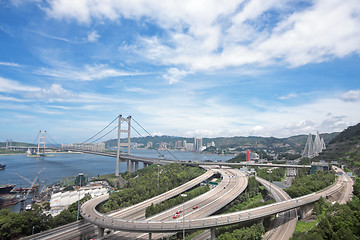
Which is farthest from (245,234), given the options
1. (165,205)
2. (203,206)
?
(165,205)

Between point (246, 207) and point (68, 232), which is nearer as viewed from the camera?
point (68, 232)

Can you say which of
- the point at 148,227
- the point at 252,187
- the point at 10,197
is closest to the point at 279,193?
the point at 252,187

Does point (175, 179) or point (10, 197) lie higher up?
point (175, 179)

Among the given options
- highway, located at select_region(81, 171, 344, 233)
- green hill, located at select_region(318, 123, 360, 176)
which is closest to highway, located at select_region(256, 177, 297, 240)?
highway, located at select_region(81, 171, 344, 233)

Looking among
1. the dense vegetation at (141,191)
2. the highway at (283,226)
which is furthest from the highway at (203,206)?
the dense vegetation at (141,191)

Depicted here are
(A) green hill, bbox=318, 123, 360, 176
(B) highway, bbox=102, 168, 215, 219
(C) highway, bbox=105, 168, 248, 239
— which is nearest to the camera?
(C) highway, bbox=105, 168, 248, 239

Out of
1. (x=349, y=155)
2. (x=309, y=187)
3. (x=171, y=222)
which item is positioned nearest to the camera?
(x=171, y=222)

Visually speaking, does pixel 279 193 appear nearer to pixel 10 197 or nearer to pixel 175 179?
pixel 175 179

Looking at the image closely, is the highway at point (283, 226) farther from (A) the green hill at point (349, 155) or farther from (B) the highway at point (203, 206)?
(A) the green hill at point (349, 155)

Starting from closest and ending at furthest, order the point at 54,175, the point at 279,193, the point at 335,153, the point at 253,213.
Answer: the point at 253,213 → the point at 279,193 → the point at 54,175 → the point at 335,153

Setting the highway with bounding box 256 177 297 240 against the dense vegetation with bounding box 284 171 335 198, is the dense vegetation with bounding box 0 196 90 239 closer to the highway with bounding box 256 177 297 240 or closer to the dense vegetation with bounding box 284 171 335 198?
the highway with bounding box 256 177 297 240

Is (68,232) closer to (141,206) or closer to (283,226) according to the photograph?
(141,206)
